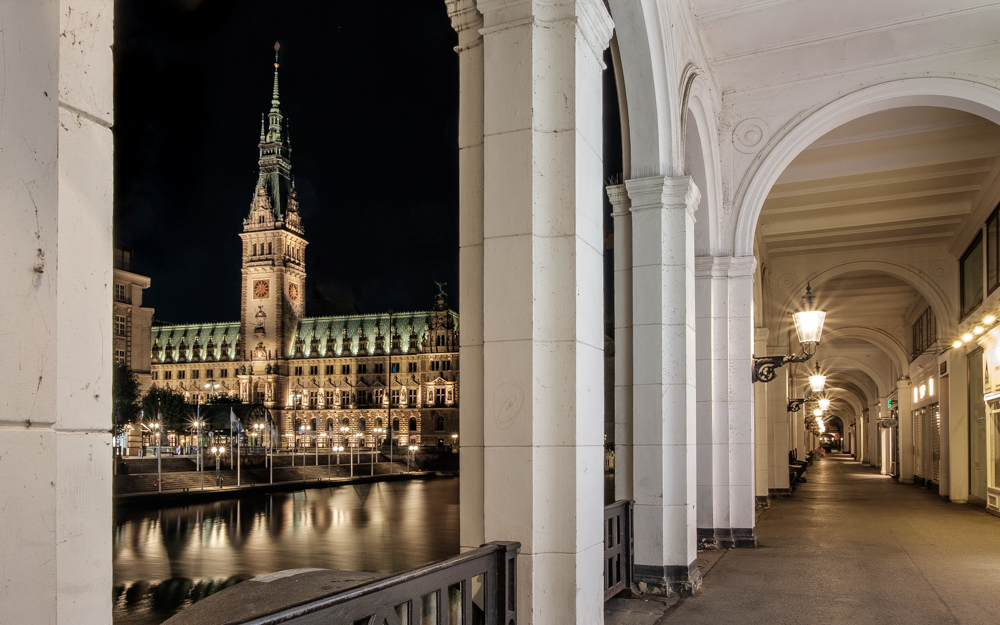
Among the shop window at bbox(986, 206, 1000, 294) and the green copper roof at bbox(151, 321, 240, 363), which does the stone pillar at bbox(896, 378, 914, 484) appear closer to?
the shop window at bbox(986, 206, 1000, 294)

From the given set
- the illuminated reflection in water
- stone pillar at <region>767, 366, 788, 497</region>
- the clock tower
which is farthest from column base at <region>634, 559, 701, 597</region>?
the clock tower

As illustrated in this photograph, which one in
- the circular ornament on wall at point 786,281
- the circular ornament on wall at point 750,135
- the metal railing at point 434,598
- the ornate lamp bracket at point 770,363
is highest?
the circular ornament on wall at point 750,135

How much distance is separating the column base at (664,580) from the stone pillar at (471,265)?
3364 millimetres

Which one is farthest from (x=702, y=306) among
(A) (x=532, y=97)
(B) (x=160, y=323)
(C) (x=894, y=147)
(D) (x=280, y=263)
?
(B) (x=160, y=323)

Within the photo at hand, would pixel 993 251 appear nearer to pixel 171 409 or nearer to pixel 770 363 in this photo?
pixel 770 363

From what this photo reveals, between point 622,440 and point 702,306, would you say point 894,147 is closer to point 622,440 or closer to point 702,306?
point 702,306

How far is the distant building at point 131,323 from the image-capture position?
206 feet

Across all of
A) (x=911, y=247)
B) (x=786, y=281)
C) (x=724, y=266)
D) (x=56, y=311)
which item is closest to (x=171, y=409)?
(x=786, y=281)

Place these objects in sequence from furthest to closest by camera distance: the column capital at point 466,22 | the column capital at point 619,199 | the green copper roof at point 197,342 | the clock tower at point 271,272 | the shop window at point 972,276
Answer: the green copper roof at point 197,342, the clock tower at point 271,272, the shop window at point 972,276, the column capital at point 619,199, the column capital at point 466,22

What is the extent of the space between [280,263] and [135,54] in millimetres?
32298

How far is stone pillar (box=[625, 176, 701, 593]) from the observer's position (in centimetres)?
781

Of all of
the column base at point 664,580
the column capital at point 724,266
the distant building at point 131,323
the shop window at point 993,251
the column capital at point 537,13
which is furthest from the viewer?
the distant building at point 131,323

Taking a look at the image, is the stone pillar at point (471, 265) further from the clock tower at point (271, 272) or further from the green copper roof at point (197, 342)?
the green copper roof at point (197, 342)

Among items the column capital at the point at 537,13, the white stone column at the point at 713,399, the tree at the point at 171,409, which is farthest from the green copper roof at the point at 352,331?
the column capital at the point at 537,13
